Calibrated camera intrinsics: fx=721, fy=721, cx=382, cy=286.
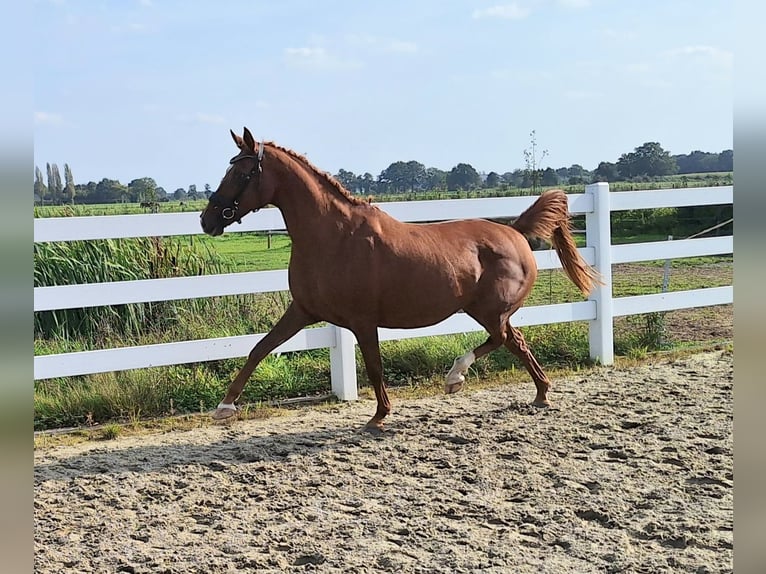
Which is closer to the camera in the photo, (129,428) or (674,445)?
(674,445)

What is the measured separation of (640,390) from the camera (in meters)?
5.47

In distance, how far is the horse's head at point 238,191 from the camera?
4.17m

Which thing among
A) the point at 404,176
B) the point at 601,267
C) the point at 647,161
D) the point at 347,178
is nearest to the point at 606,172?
the point at 647,161

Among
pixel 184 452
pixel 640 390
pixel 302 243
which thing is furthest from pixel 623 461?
pixel 184 452

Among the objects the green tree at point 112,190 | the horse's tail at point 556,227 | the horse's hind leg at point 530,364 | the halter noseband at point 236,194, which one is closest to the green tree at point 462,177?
the green tree at point 112,190

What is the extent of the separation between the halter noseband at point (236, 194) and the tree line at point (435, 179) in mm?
629

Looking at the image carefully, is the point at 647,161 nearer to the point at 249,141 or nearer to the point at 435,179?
the point at 435,179

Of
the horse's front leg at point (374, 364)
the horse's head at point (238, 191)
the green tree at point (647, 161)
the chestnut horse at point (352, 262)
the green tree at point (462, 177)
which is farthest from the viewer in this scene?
the green tree at point (647, 161)

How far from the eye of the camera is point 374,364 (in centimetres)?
454

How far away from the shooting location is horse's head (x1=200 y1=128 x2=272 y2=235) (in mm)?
4168

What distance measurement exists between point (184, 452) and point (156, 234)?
163 cm

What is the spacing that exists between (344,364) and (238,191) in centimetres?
182

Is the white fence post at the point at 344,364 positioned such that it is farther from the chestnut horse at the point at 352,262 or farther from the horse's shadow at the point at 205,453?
the chestnut horse at the point at 352,262
